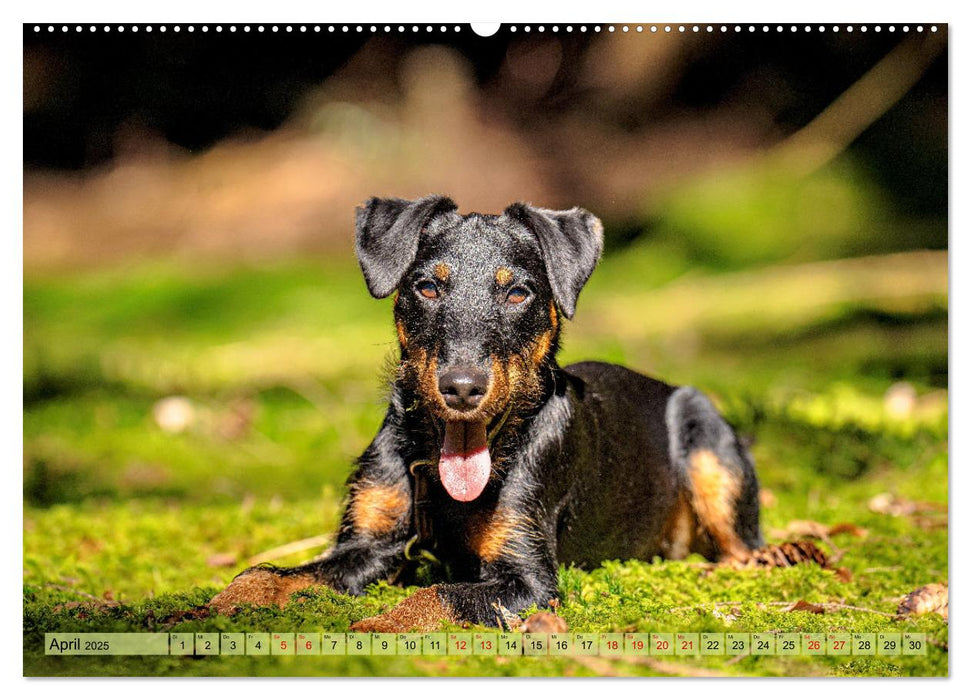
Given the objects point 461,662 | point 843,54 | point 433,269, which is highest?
point 843,54

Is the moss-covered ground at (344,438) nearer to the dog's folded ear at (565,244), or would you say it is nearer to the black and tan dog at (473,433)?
the black and tan dog at (473,433)

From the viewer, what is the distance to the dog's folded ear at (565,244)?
17.4ft

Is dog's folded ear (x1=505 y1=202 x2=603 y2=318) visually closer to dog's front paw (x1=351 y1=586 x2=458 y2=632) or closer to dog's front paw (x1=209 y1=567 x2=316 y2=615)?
dog's front paw (x1=351 y1=586 x2=458 y2=632)

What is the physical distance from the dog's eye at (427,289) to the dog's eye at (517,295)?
318 mm

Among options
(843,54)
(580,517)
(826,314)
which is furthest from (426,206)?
(826,314)

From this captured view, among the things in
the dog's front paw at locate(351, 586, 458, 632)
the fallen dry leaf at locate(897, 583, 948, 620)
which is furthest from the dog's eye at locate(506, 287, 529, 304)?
the fallen dry leaf at locate(897, 583, 948, 620)

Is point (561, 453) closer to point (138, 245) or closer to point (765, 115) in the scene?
point (765, 115)

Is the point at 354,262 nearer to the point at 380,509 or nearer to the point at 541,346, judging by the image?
the point at 380,509

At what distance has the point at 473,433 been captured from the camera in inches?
204

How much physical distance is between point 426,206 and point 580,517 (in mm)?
1713

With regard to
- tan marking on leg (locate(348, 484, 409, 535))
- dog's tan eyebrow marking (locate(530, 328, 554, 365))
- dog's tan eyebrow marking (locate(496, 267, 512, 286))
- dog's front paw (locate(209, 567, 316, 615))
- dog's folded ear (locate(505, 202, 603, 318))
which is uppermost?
dog's folded ear (locate(505, 202, 603, 318))

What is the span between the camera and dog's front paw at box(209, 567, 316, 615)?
5020 mm

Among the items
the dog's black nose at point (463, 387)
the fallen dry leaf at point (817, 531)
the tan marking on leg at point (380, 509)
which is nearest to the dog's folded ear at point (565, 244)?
the dog's black nose at point (463, 387)

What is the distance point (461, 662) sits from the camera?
183 inches
